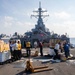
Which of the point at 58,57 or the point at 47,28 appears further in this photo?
the point at 47,28

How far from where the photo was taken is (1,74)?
38.1 feet

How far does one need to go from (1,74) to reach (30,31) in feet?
166

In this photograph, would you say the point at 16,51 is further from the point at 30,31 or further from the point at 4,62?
the point at 30,31

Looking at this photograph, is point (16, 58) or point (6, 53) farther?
point (16, 58)

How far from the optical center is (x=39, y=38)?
55.9 metres

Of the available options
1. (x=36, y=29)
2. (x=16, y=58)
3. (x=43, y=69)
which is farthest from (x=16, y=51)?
(x=36, y=29)

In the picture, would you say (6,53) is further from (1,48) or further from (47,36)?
(47,36)

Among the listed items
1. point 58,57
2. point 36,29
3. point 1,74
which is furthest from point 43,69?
point 36,29

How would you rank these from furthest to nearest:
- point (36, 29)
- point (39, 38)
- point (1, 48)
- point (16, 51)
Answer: point (36, 29)
point (39, 38)
point (16, 51)
point (1, 48)

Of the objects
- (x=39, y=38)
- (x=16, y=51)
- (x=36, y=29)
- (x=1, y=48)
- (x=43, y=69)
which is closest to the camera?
(x=43, y=69)

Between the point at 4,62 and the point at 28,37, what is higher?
the point at 28,37

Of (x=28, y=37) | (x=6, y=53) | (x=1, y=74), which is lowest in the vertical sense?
(x=1, y=74)

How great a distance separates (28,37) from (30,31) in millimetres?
5264

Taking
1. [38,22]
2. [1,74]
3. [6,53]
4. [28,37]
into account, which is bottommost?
[1,74]
